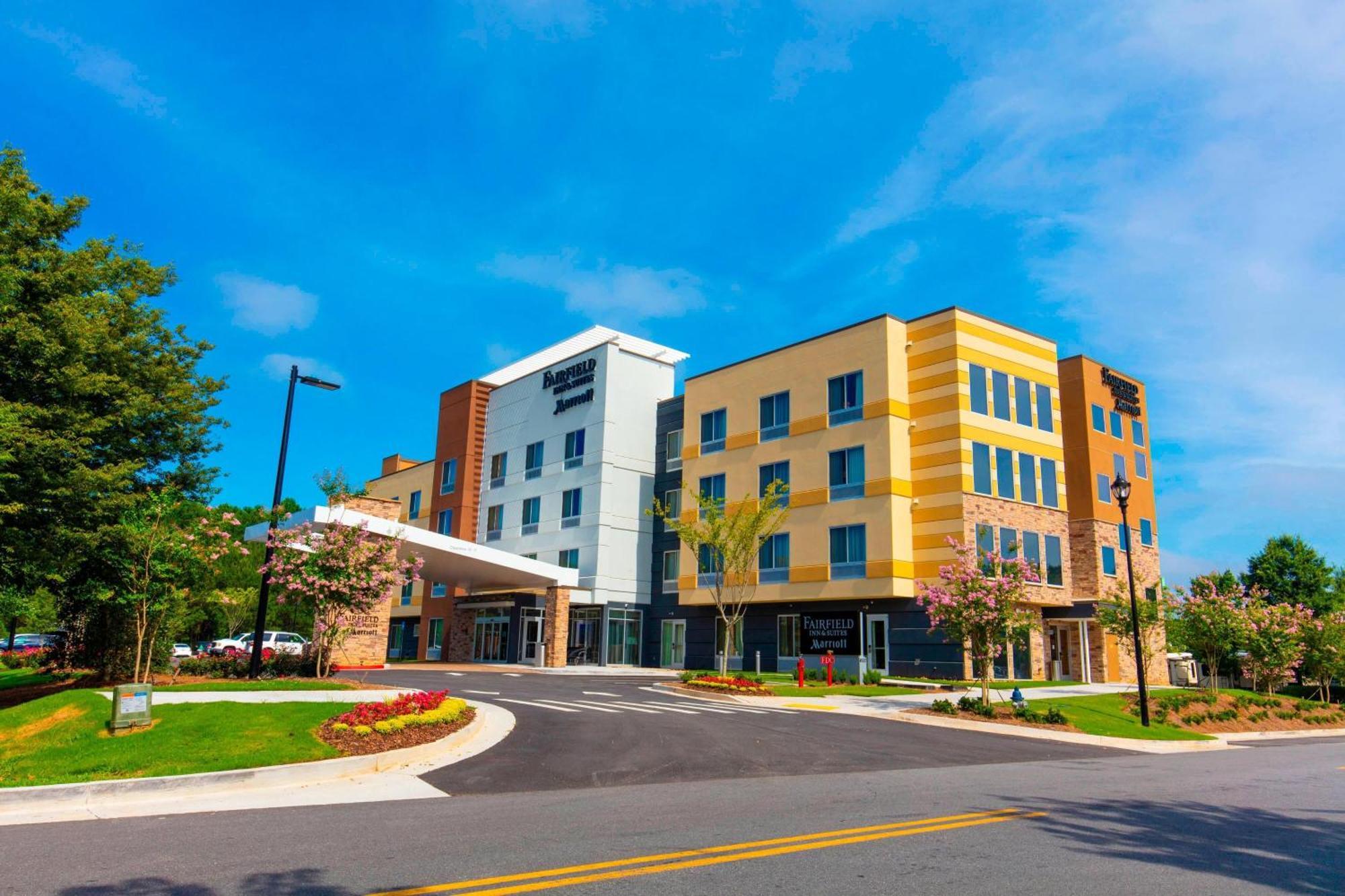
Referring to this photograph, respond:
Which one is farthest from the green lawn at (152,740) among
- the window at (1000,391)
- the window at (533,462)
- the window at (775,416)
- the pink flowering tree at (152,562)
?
the window at (533,462)

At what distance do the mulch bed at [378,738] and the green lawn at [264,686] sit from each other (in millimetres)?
4183

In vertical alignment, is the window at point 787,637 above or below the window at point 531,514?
below

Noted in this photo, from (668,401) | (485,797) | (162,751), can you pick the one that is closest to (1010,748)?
(485,797)

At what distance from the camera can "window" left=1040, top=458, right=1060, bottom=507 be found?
3744 centimetres

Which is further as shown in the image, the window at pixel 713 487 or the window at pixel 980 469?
the window at pixel 713 487

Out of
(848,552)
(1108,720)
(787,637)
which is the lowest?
(1108,720)

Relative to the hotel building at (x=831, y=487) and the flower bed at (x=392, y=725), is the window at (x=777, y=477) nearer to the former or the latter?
the hotel building at (x=831, y=487)

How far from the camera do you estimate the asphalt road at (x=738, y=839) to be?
6613 mm

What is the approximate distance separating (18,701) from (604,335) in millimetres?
36675

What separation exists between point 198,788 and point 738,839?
671 cm

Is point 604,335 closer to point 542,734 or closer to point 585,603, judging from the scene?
point 585,603

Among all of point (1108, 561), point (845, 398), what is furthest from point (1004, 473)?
point (1108, 561)

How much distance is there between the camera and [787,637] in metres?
39.5

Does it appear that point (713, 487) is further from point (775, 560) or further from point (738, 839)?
point (738, 839)
